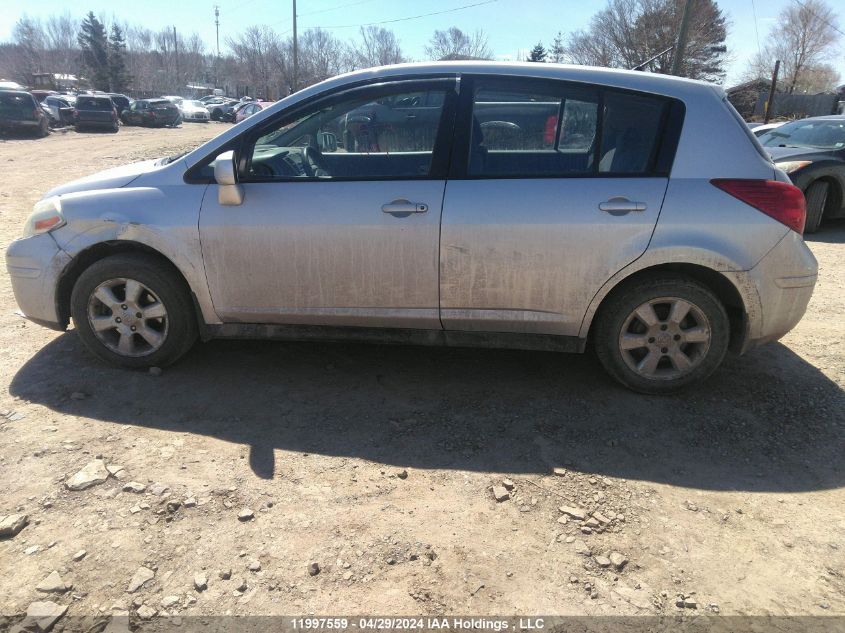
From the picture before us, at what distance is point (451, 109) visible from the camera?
3488 mm

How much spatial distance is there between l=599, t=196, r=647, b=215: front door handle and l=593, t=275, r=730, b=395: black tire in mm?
418

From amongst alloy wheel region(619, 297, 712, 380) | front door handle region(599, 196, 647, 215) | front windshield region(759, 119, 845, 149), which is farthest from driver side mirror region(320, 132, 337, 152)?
front windshield region(759, 119, 845, 149)

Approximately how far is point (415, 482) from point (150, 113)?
36528 mm

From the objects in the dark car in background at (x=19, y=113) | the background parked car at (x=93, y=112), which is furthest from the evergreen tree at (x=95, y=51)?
the dark car in background at (x=19, y=113)

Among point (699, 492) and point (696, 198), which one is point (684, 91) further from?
point (699, 492)

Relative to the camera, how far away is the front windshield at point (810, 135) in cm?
916

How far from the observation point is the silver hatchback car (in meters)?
3.33

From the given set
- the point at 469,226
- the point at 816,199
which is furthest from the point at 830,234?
the point at 469,226

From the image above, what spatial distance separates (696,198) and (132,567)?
126 inches

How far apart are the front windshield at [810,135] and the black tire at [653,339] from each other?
731cm

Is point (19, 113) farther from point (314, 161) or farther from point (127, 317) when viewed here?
point (314, 161)

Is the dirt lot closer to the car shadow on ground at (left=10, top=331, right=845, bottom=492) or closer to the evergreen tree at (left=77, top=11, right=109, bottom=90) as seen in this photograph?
the car shadow on ground at (left=10, top=331, right=845, bottom=492)

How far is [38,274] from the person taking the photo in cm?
379

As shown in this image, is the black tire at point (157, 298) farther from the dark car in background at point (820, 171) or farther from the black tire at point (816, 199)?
the black tire at point (816, 199)
